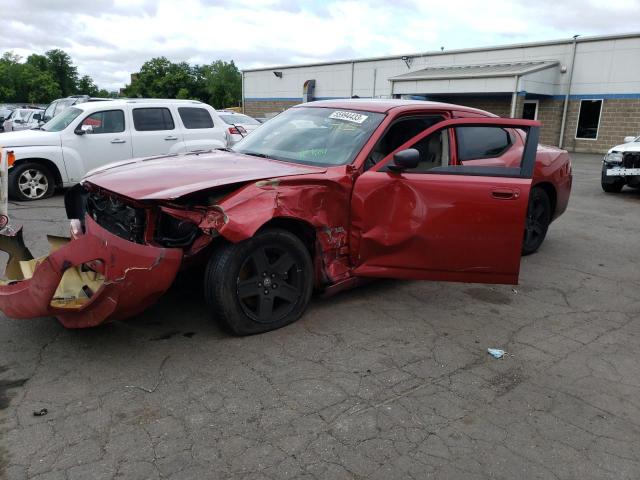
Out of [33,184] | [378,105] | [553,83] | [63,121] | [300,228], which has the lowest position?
[33,184]

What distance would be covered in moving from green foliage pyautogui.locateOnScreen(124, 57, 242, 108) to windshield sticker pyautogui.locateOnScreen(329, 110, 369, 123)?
203 ft

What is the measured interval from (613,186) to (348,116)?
9164 mm

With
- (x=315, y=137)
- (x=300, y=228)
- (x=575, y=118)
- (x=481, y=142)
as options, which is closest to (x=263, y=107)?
(x=575, y=118)

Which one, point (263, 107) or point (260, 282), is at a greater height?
point (263, 107)

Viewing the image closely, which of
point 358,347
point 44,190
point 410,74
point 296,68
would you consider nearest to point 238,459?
point 358,347

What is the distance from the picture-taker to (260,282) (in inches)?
149

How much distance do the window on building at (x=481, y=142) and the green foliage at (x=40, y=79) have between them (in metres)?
67.4

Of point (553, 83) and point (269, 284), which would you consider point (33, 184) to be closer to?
point (269, 284)

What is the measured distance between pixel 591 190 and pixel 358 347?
34.2ft

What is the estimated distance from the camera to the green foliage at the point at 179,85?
215 ft

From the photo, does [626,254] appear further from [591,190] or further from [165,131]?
[165,131]

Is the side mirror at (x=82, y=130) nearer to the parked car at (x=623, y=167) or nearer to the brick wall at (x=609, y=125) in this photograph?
the parked car at (x=623, y=167)

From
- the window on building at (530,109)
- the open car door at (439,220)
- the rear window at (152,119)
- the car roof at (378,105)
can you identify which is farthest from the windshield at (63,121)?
the window on building at (530,109)

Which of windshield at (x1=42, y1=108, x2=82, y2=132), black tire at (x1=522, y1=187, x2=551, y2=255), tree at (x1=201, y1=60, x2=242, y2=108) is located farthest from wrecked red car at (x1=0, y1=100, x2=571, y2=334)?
tree at (x1=201, y1=60, x2=242, y2=108)
